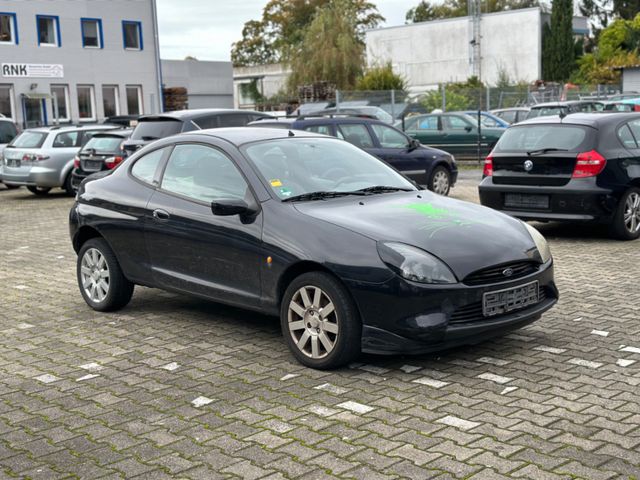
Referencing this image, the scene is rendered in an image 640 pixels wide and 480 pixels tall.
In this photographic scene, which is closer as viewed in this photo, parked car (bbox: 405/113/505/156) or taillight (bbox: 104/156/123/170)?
taillight (bbox: 104/156/123/170)

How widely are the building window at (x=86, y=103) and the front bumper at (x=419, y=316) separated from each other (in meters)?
39.9

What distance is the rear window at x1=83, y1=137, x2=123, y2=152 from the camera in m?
17.9

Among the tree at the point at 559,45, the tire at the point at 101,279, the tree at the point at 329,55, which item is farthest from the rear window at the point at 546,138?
the tree at the point at 559,45

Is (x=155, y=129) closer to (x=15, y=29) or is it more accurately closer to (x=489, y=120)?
(x=489, y=120)

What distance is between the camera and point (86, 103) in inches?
1708

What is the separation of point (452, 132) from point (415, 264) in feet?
65.3

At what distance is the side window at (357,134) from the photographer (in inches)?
603

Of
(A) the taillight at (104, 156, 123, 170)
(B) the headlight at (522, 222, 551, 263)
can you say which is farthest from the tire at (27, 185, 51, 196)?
(B) the headlight at (522, 222, 551, 263)

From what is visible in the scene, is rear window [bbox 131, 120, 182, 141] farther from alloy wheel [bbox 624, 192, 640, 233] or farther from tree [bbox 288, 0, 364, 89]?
tree [bbox 288, 0, 364, 89]

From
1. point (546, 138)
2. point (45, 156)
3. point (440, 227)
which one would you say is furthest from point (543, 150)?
point (45, 156)

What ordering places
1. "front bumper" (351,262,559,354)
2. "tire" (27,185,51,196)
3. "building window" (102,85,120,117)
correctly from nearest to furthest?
"front bumper" (351,262,559,354) < "tire" (27,185,51,196) < "building window" (102,85,120,117)

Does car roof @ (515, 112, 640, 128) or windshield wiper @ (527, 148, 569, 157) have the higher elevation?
car roof @ (515, 112, 640, 128)

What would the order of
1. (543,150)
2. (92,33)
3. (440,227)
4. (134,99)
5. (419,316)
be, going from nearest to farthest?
1. (419,316)
2. (440,227)
3. (543,150)
4. (92,33)
5. (134,99)

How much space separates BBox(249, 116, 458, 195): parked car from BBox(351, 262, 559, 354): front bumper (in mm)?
9442
